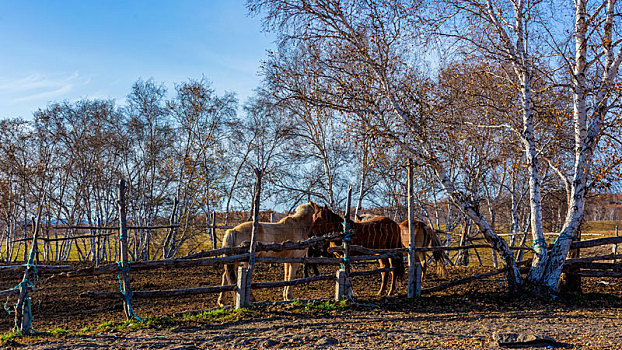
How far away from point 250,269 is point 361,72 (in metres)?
4.22

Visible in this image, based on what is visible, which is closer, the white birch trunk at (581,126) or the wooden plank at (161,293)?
the wooden plank at (161,293)

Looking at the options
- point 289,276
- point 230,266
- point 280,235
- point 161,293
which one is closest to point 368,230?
point 280,235

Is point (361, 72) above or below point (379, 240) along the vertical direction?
above

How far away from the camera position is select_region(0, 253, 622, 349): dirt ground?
5.31 meters

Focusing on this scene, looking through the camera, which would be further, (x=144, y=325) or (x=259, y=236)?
(x=259, y=236)

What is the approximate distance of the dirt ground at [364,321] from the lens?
5.31 m

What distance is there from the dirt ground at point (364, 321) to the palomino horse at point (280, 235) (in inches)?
29.5

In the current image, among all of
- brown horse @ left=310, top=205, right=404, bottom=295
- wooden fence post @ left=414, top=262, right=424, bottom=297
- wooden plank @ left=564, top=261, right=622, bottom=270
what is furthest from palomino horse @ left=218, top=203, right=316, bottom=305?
wooden plank @ left=564, top=261, right=622, bottom=270

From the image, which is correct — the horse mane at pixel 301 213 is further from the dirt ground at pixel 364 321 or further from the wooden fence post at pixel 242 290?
the wooden fence post at pixel 242 290

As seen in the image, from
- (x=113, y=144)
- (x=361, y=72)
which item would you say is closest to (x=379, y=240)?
(x=361, y=72)

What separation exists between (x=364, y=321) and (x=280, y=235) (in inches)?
136

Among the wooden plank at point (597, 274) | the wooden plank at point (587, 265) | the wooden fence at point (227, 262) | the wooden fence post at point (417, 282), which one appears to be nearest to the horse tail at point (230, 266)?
the wooden fence at point (227, 262)

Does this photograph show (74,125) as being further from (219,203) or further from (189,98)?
(219,203)

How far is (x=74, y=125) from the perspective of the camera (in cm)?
2311
